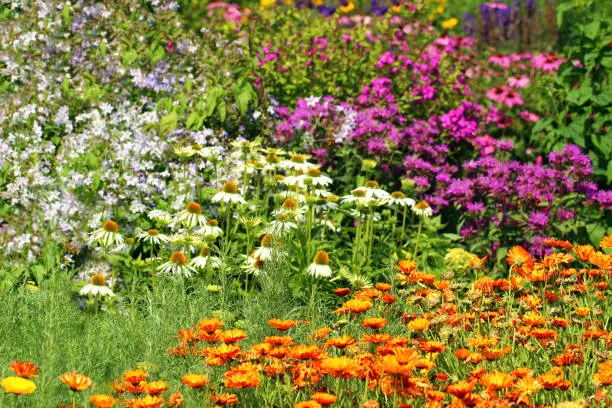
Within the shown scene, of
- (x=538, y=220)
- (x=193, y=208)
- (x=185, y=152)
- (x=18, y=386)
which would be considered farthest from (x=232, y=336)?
(x=538, y=220)

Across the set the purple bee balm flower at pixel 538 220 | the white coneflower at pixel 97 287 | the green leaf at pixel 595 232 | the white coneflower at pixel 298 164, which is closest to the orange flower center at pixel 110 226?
the white coneflower at pixel 97 287

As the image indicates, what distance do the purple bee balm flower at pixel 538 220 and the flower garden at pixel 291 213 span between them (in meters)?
Answer: 0.02

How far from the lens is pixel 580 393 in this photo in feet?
9.41

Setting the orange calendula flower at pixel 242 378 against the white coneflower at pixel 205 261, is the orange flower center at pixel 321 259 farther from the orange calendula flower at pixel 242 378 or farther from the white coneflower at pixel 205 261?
the orange calendula flower at pixel 242 378

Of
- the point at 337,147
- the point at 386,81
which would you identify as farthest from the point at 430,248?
the point at 386,81

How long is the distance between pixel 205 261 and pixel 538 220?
80.6 inches

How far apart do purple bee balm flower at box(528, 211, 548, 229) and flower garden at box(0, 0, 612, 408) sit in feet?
0.05

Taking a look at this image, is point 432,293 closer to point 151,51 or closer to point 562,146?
point 562,146

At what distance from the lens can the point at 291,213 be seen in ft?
13.8

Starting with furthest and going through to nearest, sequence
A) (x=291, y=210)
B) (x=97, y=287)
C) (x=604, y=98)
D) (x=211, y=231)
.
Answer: (x=604, y=98) < (x=211, y=231) < (x=291, y=210) < (x=97, y=287)

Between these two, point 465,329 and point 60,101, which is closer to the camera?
point 465,329

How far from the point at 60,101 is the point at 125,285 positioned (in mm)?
1570

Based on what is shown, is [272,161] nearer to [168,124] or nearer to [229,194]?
[229,194]

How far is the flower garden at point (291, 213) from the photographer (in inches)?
115
